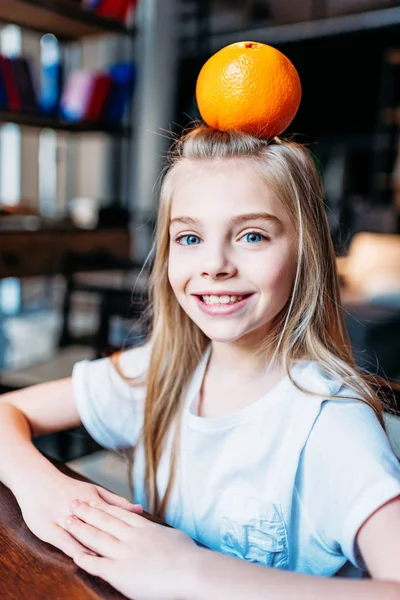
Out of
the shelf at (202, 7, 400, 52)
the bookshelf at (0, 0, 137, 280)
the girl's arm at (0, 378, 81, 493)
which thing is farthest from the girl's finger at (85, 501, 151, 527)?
the shelf at (202, 7, 400, 52)

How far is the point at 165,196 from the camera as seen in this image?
950 mm

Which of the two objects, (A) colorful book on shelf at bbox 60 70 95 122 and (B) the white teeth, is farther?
(A) colorful book on shelf at bbox 60 70 95 122

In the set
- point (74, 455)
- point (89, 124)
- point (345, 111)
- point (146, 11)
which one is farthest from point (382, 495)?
point (345, 111)

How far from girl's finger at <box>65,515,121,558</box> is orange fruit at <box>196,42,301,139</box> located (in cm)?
53

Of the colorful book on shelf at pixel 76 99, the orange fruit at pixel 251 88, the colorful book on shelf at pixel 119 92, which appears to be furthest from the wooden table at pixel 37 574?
the colorful book on shelf at pixel 119 92

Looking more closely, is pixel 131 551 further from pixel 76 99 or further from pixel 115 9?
pixel 115 9

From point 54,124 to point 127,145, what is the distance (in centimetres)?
55

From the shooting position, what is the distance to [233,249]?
797 millimetres

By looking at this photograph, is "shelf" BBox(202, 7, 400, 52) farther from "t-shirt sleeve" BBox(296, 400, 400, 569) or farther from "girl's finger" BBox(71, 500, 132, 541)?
"girl's finger" BBox(71, 500, 132, 541)

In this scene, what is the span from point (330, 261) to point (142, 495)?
1.61ft

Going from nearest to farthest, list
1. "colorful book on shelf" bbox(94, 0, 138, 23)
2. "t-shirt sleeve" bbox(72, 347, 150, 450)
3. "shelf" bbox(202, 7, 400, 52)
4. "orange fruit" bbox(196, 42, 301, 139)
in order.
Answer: "orange fruit" bbox(196, 42, 301, 139)
"t-shirt sleeve" bbox(72, 347, 150, 450)
"colorful book on shelf" bbox(94, 0, 138, 23)
"shelf" bbox(202, 7, 400, 52)

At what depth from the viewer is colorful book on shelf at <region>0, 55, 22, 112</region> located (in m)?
2.59

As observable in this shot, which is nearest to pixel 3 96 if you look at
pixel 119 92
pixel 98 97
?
pixel 98 97

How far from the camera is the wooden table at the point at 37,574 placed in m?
0.55
